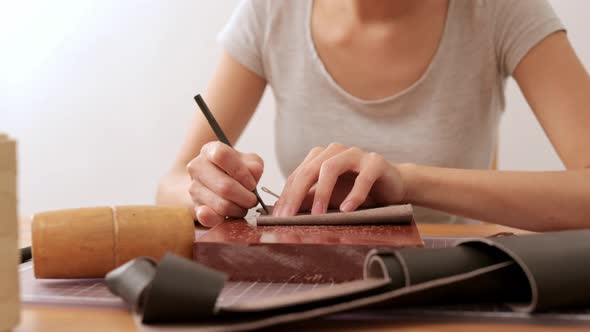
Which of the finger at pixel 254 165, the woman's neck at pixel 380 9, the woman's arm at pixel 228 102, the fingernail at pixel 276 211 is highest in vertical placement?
the woman's neck at pixel 380 9

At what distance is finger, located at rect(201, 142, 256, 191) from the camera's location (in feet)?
2.80

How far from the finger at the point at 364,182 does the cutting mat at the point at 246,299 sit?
0.21 metres

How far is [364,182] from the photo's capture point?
81 cm

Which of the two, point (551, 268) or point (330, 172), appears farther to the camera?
point (330, 172)

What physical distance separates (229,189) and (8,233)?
16.9 inches

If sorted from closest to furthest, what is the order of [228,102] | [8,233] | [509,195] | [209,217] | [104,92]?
1. [8,233]
2. [209,217]
3. [509,195]
4. [228,102]
5. [104,92]

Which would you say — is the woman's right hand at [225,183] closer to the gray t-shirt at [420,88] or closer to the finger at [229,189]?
the finger at [229,189]

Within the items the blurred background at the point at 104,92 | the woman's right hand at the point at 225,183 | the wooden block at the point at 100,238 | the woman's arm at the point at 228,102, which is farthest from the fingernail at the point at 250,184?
the blurred background at the point at 104,92

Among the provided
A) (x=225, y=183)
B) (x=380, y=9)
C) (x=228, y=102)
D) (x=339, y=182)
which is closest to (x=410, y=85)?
(x=380, y=9)

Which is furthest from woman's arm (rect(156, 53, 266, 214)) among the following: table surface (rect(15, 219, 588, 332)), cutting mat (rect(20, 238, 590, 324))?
table surface (rect(15, 219, 588, 332))

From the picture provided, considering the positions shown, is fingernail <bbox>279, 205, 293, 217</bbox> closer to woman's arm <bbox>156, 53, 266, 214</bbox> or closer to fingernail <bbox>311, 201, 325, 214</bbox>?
fingernail <bbox>311, 201, 325, 214</bbox>

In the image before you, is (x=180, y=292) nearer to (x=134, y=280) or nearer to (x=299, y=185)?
(x=134, y=280)

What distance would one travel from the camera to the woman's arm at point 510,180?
823mm

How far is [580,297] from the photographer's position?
497 millimetres
